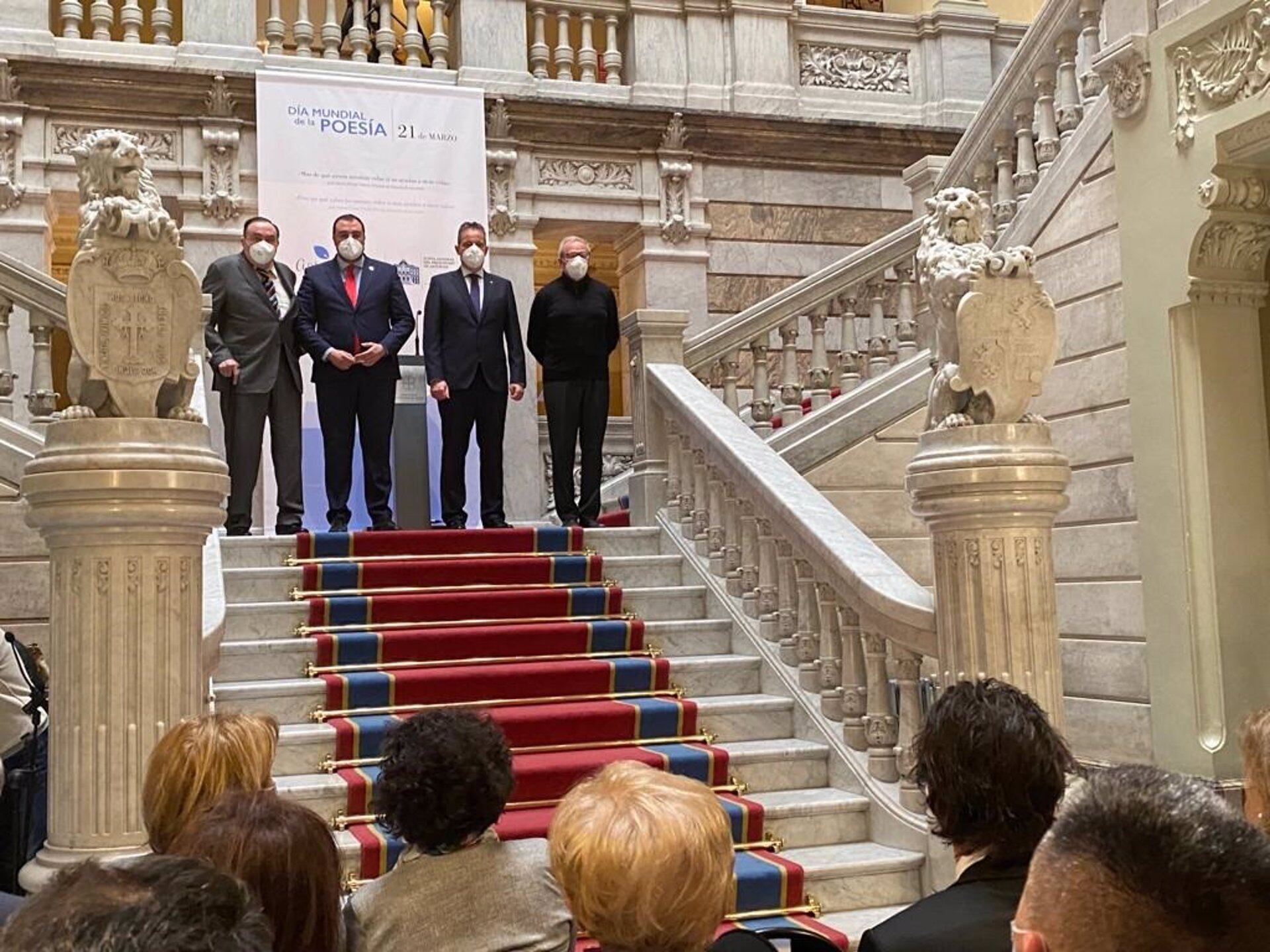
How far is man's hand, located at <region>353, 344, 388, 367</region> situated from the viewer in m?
6.63

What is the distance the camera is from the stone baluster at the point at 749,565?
5.97 metres

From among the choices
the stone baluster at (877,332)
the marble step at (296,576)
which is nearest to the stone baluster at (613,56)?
the stone baluster at (877,332)

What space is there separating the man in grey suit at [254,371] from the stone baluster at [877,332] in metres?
3.23

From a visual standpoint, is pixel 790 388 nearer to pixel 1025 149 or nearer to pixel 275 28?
pixel 1025 149

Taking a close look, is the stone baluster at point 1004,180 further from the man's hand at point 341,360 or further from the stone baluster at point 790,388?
the man's hand at point 341,360

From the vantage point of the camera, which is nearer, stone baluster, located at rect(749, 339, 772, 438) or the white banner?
stone baluster, located at rect(749, 339, 772, 438)

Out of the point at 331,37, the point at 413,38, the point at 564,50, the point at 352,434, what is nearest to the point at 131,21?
the point at 331,37

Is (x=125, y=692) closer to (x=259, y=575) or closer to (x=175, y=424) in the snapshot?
(x=175, y=424)

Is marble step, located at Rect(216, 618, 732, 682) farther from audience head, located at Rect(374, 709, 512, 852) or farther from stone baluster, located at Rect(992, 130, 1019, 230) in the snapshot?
stone baluster, located at Rect(992, 130, 1019, 230)

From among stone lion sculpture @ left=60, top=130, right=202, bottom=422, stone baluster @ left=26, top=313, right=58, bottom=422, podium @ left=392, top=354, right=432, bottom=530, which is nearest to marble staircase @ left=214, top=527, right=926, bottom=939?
stone baluster @ left=26, top=313, right=58, bottom=422

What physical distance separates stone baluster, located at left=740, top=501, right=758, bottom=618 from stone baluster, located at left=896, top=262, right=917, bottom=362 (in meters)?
2.13

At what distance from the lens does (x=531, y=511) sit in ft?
31.7

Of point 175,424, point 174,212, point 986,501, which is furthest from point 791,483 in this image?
point 174,212

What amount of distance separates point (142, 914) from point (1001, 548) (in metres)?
3.65
